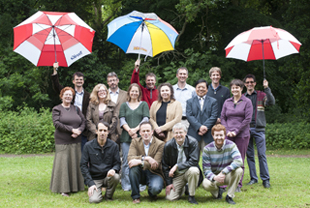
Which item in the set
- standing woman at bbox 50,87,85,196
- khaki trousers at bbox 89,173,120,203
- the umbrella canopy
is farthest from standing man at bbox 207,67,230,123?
standing woman at bbox 50,87,85,196

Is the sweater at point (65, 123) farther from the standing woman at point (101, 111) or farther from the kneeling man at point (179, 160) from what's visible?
the kneeling man at point (179, 160)

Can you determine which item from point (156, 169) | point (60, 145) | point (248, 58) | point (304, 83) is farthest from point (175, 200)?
point (304, 83)

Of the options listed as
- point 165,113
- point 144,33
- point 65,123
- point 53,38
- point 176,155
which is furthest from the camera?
point 144,33

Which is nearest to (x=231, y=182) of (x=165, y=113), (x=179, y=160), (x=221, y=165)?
(x=221, y=165)

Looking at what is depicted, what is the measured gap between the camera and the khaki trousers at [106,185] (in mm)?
5258

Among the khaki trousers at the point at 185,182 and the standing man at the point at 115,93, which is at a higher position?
the standing man at the point at 115,93

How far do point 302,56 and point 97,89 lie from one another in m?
10.3

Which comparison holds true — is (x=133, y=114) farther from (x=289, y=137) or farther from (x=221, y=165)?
(x=289, y=137)

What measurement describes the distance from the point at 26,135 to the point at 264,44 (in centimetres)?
917

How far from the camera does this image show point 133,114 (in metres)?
6.11

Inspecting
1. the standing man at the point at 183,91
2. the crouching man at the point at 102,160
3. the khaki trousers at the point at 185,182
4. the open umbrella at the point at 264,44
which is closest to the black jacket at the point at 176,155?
the khaki trousers at the point at 185,182

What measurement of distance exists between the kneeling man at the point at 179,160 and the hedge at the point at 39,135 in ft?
25.7

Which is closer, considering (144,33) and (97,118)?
(97,118)

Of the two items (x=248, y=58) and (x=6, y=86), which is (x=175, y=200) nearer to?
(x=248, y=58)
